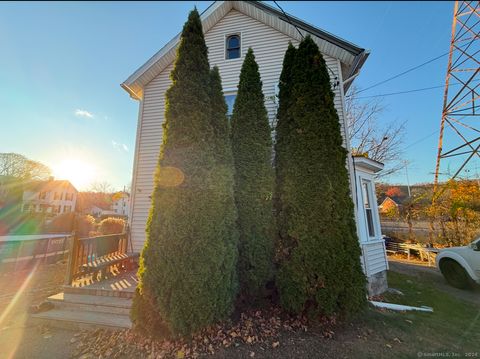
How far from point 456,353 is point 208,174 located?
4.47 meters

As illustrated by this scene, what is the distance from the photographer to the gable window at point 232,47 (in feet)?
22.2

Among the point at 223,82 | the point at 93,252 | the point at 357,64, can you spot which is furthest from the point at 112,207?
the point at 357,64

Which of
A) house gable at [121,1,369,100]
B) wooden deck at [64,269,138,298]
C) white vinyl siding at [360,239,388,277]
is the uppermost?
house gable at [121,1,369,100]

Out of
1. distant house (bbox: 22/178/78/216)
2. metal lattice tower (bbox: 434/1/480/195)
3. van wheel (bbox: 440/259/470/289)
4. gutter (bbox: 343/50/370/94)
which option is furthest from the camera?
distant house (bbox: 22/178/78/216)

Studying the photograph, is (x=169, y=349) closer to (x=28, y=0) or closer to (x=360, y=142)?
(x=28, y=0)

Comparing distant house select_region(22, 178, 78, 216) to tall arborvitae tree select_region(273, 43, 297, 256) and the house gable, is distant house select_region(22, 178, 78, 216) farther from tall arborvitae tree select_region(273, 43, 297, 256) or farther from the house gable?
tall arborvitae tree select_region(273, 43, 297, 256)

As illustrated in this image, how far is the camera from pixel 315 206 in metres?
3.56

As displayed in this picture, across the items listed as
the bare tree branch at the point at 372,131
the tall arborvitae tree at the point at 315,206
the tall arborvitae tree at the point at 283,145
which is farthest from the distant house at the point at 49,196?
the bare tree branch at the point at 372,131

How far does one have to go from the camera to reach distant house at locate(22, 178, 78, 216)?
31.3m

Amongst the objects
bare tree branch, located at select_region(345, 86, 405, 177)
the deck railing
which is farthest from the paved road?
the deck railing

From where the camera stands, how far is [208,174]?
3.27 meters

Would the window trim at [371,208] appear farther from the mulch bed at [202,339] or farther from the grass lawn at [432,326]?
the mulch bed at [202,339]

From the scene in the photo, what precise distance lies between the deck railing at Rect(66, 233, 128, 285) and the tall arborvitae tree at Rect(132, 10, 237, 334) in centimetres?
258

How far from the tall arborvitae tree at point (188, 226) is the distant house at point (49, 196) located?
3537 centimetres
